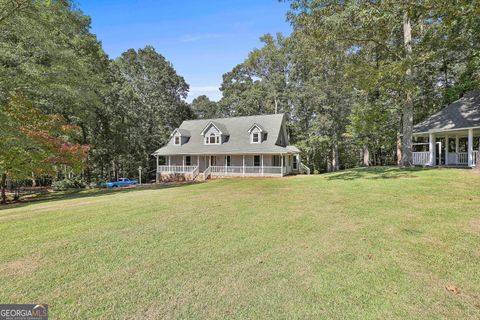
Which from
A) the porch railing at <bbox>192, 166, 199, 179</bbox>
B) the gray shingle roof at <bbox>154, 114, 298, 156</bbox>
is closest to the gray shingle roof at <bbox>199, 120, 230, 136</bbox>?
the gray shingle roof at <bbox>154, 114, 298, 156</bbox>

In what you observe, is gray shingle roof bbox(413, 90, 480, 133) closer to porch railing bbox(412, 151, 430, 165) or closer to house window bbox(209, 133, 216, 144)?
porch railing bbox(412, 151, 430, 165)

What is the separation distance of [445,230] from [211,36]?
15787mm

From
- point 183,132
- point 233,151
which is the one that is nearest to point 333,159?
point 233,151

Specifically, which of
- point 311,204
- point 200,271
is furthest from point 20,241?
point 311,204

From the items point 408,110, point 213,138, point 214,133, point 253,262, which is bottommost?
point 253,262

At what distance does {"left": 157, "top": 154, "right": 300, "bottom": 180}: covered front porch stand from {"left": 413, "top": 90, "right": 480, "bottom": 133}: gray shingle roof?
1122cm

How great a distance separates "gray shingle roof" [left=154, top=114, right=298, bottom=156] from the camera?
25.1 m

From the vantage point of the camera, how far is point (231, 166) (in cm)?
2634

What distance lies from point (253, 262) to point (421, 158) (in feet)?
60.7

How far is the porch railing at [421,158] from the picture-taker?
17.8m

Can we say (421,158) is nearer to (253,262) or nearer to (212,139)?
(212,139)

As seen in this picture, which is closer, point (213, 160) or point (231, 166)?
point (231, 166)

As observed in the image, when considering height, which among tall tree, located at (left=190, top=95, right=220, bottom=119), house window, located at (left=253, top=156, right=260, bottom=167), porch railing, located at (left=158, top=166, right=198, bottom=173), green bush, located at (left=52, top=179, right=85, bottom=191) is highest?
tall tree, located at (left=190, top=95, right=220, bottom=119)

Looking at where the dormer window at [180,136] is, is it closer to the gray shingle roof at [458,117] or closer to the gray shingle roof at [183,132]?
the gray shingle roof at [183,132]
